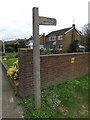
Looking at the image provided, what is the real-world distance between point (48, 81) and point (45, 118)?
128 centimetres

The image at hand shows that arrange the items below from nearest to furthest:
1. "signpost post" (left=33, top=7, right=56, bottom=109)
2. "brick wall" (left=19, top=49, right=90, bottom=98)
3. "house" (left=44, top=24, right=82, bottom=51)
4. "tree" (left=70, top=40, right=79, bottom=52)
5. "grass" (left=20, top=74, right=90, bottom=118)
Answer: "signpost post" (left=33, top=7, right=56, bottom=109)
"grass" (left=20, top=74, right=90, bottom=118)
"brick wall" (left=19, top=49, right=90, bottom=98)
"tree" (left=70, top=40, right=79, bottom=52)
"house" (left=44, top=24, right=82, bottom=51)

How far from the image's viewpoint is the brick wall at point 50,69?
2.50 metres

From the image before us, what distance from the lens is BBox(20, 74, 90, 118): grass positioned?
2045mm

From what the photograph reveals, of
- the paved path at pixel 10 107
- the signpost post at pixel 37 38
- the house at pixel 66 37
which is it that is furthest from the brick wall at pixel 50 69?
the house at pixel 66 37

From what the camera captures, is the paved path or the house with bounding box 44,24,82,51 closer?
the paved path

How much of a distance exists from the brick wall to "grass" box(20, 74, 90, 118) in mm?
330

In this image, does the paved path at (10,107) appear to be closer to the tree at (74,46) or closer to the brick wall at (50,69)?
the brick wall at (50,69)

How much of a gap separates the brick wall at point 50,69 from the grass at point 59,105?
13.0 inches

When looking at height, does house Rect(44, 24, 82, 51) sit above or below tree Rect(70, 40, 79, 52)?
above

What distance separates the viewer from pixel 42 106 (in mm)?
2230

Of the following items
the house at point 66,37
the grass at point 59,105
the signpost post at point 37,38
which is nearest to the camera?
the signpost post at point 37,38

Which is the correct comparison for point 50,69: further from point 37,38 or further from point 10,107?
point 10,107

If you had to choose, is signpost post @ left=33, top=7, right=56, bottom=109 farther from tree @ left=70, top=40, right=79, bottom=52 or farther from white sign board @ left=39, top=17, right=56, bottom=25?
tree @ left=70, top=40, right=79, bottom=52

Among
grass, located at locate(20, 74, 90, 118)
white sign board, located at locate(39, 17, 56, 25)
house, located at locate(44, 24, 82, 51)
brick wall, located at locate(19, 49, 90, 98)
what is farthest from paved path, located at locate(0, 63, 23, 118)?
house, located at locate(44, 24, 82, 51)
